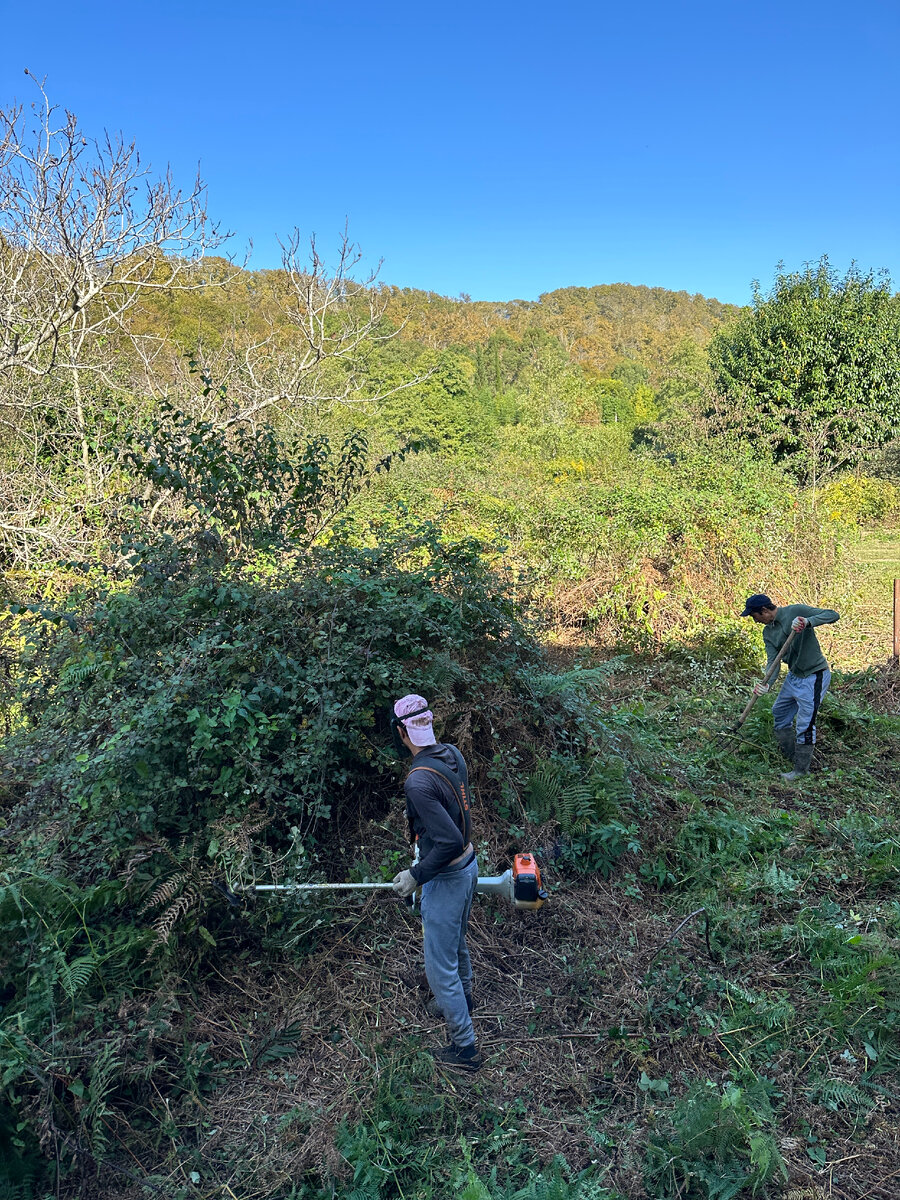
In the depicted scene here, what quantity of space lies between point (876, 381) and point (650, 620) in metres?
11.4

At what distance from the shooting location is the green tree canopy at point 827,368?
17172 mm

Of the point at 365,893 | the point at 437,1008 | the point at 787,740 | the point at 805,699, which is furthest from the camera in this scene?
the point at 787,740

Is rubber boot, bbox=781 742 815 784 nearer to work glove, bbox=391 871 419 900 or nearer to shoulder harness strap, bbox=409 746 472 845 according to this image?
shoulder harness strap, bbox=409 746 472 845

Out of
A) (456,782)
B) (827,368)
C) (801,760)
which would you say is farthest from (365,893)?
(827,368)

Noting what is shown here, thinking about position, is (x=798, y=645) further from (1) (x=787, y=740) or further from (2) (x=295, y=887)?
(2) (x=295, y=887)

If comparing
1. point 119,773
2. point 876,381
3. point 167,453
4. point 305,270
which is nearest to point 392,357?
point 876,381

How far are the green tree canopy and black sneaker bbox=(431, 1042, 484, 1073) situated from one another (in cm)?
1561

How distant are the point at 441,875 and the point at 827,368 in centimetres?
1785

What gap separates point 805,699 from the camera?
6.41 metres

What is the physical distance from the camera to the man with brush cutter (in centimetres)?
340

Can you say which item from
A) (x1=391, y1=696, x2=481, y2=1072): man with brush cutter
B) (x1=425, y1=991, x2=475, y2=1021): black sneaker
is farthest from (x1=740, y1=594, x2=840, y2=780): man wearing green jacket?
(x1=391, y1=696, x2=481, y2=1072): man with brush cutter

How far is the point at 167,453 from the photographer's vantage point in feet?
19.5

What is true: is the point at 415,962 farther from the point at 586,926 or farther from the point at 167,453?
the point at 167,453

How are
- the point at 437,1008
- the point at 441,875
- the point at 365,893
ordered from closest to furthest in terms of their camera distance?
the point at 441,875
the point at 437,1008
the point at 365,893
